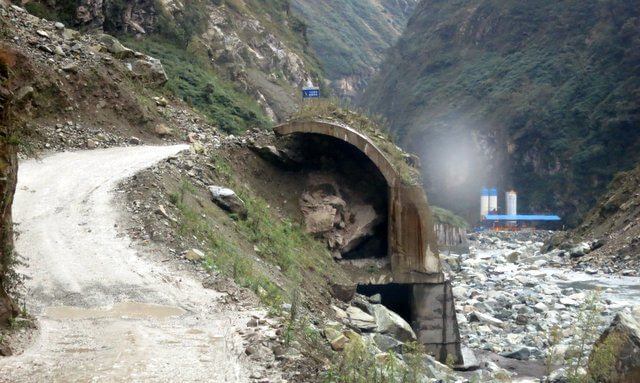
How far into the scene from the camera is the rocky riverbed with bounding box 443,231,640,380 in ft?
66.1

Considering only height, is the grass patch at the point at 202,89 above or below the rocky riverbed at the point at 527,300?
above

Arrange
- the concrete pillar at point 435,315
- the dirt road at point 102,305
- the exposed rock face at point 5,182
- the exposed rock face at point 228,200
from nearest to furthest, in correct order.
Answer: the dirt road at point 102,305 → the exposed rock face at point 5,182 → the exposed rock face at point 228,200 → the concrete pillar at point 435,315

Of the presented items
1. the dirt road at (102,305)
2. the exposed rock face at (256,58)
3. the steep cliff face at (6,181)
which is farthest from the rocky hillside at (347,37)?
the steep cliff face at (6,181)

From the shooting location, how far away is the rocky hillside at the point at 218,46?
1201 inches

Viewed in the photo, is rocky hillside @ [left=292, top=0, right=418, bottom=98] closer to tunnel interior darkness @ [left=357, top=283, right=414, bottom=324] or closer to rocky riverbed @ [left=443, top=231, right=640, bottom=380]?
rocky riverbed @ [left=443, top=231, right=640, bottom=380]

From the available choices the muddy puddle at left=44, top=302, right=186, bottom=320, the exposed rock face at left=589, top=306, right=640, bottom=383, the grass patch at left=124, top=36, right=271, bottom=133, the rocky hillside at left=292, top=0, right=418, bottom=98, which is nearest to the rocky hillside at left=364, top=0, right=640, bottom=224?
the rocky hillside at left=292, top=0, right=418, bottom=98

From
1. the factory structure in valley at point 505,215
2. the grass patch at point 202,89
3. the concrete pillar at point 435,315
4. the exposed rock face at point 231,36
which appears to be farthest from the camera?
the factory structure in valley at point 505,215

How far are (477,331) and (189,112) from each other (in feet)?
36.9

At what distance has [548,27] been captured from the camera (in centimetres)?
10700

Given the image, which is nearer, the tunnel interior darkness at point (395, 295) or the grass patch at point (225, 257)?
the grass patch at point (225, 257)

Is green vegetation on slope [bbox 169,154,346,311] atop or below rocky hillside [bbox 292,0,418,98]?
below

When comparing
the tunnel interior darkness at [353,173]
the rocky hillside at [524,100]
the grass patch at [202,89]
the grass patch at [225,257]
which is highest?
the rocky hillside at [524,100]

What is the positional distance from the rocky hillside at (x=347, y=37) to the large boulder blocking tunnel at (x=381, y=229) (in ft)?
387

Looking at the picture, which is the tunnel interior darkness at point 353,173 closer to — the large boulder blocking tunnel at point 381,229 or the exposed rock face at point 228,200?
the large boulder blocking tunnel at point 381,229
